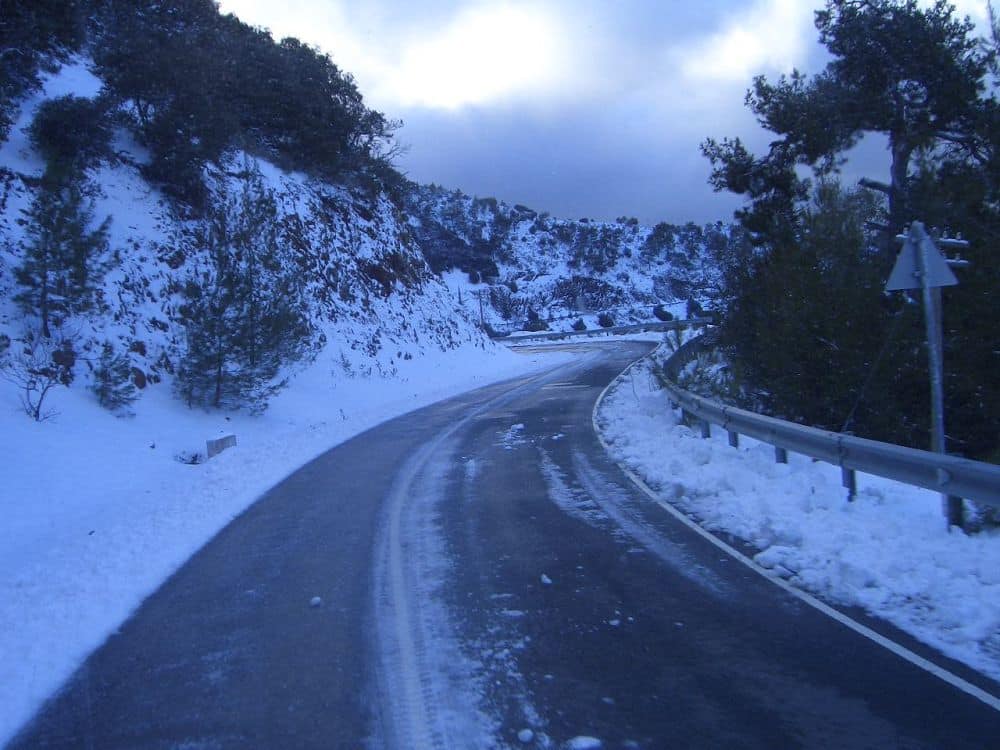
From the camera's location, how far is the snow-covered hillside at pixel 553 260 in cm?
9469

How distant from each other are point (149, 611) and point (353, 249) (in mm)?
30206

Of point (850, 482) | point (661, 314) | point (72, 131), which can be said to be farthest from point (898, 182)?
point (661, 314)

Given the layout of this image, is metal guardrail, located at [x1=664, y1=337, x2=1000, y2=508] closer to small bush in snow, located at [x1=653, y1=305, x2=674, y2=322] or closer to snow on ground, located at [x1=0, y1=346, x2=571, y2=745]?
snow on ground, located at [x1=0, y1=346, x2=571, y2=745]

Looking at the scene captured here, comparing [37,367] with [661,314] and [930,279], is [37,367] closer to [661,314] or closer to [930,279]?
[930,279]

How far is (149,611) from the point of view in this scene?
6.36 m

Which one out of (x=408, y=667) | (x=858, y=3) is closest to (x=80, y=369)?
(x=408, y=667)

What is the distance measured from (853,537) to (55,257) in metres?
14.8

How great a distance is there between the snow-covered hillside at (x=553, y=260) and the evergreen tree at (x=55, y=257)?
7017 cm

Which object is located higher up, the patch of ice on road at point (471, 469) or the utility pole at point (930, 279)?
the utility pole at point (930, 279)

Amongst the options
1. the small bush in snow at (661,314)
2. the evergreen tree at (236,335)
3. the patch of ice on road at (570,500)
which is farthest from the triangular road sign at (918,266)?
the small bush in snow at (661,314)

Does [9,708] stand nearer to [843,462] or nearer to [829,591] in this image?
[829,591]

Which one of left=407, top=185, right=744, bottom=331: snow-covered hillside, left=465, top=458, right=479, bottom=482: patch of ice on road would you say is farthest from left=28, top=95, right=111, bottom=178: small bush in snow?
left=407, top=185, right=744, bottom=331: snow-covered hillside

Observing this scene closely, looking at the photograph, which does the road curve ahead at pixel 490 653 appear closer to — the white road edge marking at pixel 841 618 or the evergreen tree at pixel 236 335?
the white road edge marking at pixel 841 618

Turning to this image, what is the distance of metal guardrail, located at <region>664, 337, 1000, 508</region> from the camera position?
21.2ft
